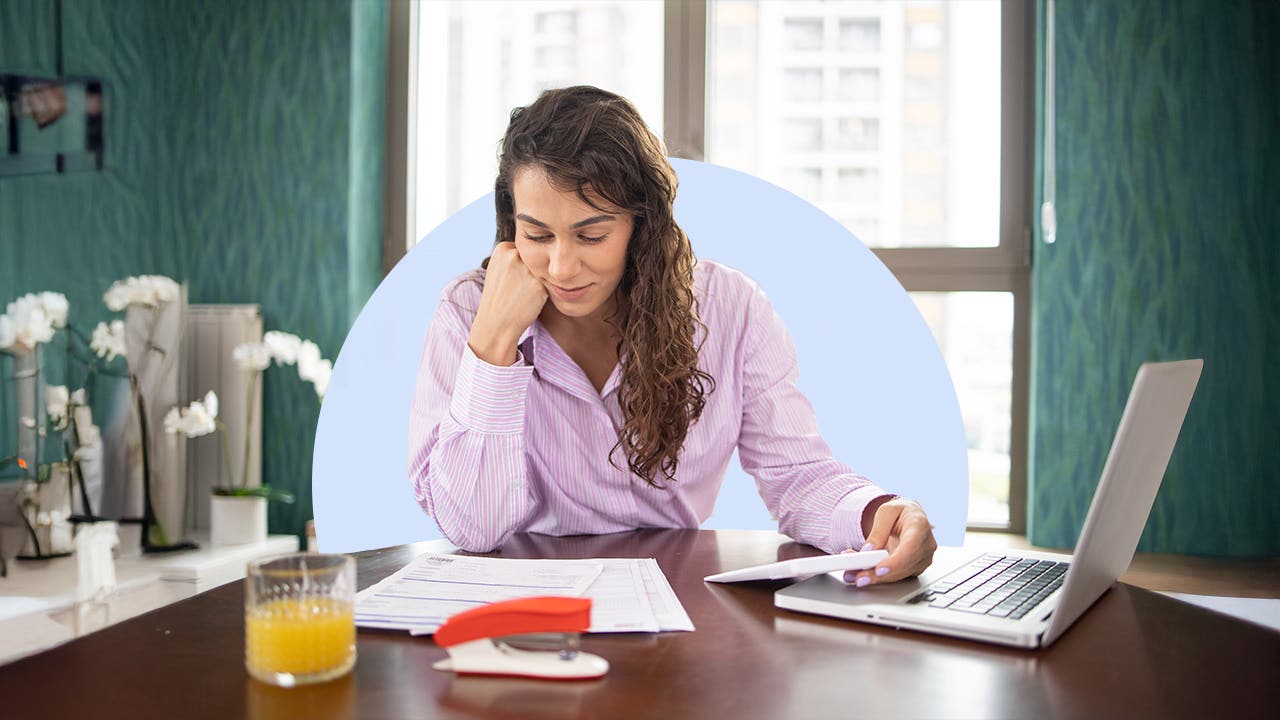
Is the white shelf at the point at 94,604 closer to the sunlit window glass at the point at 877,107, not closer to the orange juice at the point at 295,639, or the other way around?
the orange juice at the point at 295,639

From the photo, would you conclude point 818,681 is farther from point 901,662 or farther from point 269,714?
point 269,714

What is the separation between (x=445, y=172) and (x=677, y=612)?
8.44 ft

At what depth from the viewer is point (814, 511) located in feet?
3.92

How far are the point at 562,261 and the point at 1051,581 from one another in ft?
2.29

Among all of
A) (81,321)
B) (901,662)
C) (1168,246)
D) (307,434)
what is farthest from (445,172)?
(901,662)

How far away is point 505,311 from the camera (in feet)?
4.03

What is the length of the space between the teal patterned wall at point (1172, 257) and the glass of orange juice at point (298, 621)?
235 cm

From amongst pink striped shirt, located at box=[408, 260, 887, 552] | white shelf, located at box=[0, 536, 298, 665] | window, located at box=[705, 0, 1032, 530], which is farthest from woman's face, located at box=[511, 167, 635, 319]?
window, located at box=[705, 0, 1032, 530]

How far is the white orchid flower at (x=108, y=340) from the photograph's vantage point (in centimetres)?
240

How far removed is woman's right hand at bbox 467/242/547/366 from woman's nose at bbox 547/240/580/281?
3 centimetres

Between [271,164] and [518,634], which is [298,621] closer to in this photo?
[518,634]

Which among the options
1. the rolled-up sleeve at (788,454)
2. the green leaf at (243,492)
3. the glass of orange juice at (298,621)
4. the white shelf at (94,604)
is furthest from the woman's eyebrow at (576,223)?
the green leaf at (243,492)

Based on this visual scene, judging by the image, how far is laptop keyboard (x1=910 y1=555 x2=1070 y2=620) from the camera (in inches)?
31.7

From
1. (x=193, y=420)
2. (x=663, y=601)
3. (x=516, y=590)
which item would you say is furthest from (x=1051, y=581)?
(x=193, y=420)
